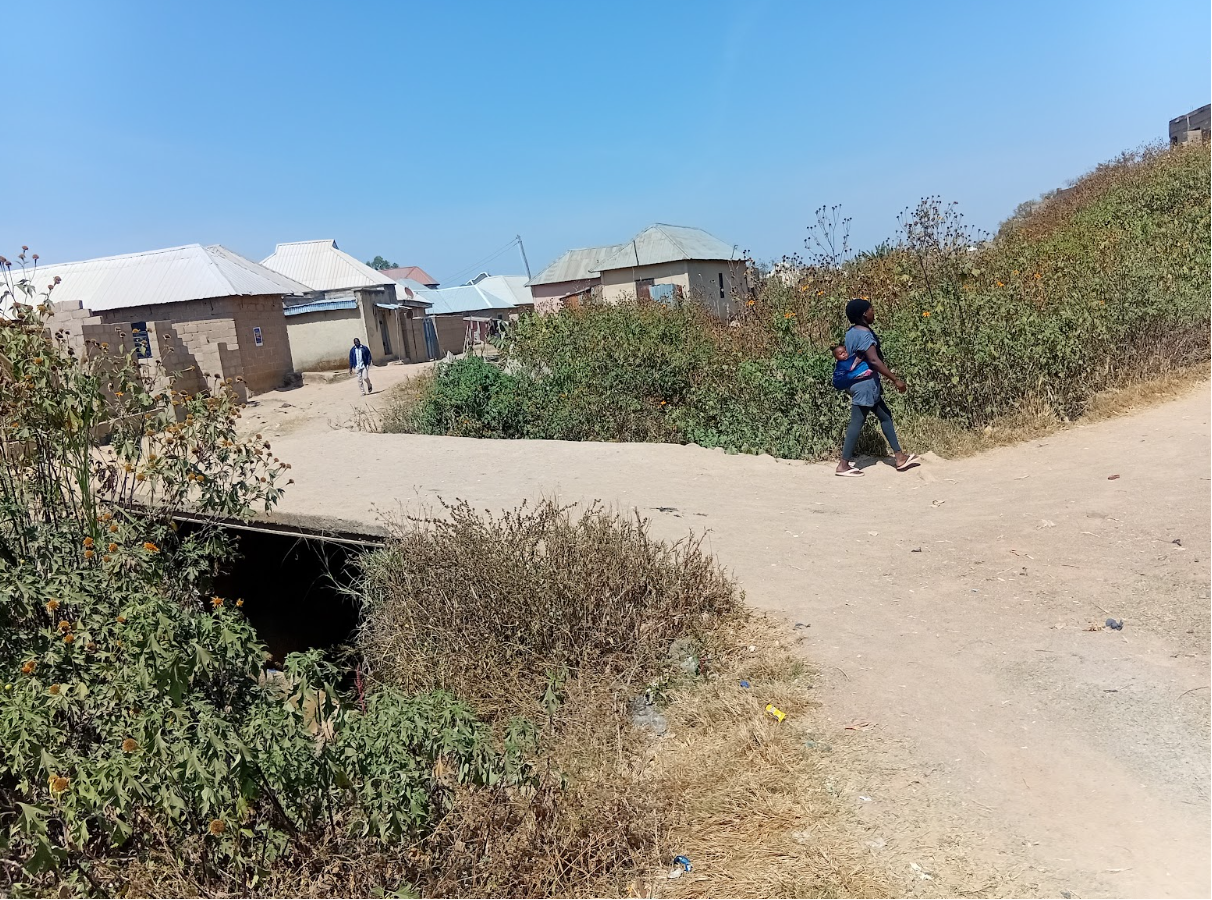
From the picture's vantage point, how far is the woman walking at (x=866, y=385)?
7113mm

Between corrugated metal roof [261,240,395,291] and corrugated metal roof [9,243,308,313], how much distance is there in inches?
309

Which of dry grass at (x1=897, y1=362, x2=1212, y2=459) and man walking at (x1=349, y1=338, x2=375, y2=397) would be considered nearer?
dry grass at (x1=897, y1=362, x2=1212, y2=459)

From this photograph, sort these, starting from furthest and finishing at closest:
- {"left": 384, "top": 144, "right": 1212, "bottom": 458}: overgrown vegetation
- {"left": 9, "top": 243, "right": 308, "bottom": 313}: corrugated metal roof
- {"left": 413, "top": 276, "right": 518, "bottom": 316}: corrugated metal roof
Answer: {"left": 413, "top": 276, "right": 518, "bottom": 316}: corrugated metal roof → {"left": 9, "top": 243, "right": 308, "bottom": 313}: corrugated metal roof → {"left": 384, "top": 144, "right": 1212, "bottom": 458}: overgrown vegetation

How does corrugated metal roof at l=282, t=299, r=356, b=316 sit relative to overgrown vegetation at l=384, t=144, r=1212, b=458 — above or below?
above

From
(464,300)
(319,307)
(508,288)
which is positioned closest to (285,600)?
(319,307)

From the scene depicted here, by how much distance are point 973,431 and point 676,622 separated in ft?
14.6

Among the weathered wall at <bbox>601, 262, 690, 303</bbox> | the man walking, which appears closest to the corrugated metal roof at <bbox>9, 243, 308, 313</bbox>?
the man walking

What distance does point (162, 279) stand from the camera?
24984mm

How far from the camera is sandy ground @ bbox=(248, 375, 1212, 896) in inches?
90.1

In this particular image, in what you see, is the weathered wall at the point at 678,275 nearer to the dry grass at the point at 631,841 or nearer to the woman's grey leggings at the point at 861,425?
the woman's grey leggings at the point at 861,425

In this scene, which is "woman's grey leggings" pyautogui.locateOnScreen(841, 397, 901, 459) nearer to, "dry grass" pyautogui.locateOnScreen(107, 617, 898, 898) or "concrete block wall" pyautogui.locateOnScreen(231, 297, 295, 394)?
"dry grass" pyautogui.locateOnScreen(107, 617, 898, 898)

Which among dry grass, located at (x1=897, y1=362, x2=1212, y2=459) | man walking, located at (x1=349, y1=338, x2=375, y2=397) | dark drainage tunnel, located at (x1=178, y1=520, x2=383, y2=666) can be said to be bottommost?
dark drainage tunnel, located at (x1=178, y1=520, x2=383, y2=666)

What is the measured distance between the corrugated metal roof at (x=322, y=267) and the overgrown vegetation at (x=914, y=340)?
23.3 m

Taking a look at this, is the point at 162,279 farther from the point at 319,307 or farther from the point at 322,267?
A: the point at 322,267
